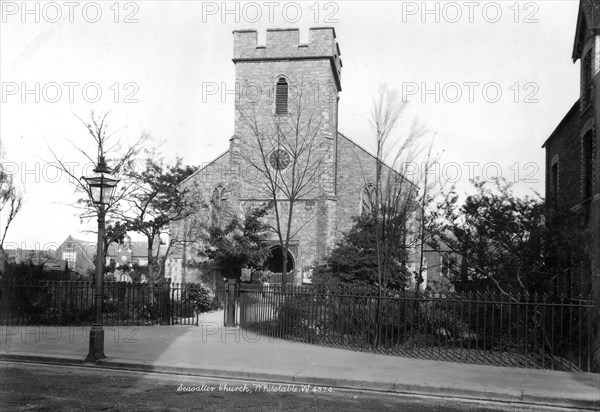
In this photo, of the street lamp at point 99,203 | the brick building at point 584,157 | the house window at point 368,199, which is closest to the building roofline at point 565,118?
the brick building at point 584,157

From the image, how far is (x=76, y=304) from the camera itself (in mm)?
17281

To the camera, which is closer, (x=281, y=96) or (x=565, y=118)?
(x=565, y=118)

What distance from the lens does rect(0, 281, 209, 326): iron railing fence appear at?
1680 centimetres

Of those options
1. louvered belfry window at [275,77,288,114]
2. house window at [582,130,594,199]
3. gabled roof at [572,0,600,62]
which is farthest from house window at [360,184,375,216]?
louvered belfry window at [275,77,288,114]

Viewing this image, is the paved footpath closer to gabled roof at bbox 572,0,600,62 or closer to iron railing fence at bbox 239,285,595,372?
iron railing fence at bbox 239,285,595,372

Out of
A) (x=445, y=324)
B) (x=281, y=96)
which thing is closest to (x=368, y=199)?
(x=281, y=96)

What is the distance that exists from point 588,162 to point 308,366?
959cm

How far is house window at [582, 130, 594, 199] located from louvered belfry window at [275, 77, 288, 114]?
895 inches

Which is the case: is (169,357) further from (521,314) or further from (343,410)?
(521,314)

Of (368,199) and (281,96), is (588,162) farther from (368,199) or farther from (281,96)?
(281,96)

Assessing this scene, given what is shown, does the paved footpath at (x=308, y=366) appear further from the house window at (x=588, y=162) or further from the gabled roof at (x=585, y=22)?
the gabled roof at (x=585, y=22)

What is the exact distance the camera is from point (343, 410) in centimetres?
729

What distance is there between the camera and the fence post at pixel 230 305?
16.5 meters

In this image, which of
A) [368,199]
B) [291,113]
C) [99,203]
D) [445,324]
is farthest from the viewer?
[291,113]
